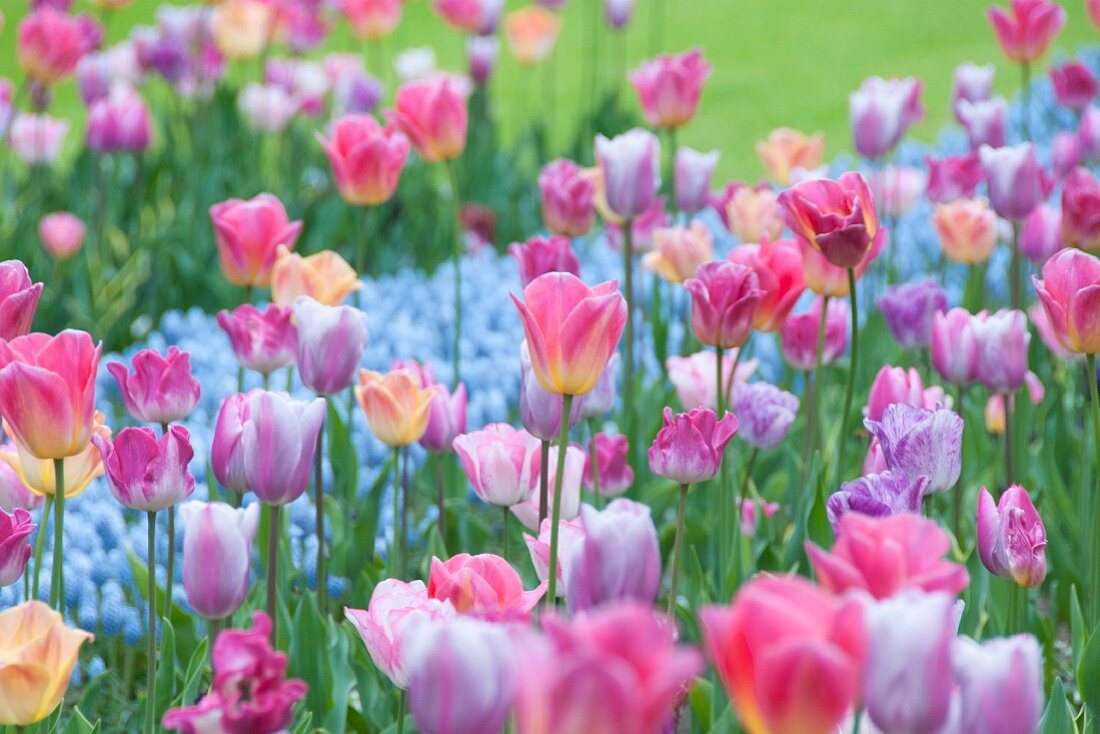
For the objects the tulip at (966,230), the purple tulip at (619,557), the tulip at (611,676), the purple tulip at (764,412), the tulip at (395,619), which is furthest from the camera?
the tulip at (966,230)

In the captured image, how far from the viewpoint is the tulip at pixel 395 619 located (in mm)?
1133

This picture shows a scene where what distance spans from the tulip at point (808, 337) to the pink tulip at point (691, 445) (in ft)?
2.29

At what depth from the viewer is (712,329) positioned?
1.71m

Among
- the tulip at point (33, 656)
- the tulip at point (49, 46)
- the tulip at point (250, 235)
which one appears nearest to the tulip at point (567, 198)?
the tulip at point (250, 235)

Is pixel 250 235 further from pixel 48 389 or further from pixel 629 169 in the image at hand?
Result: pixel 48 389

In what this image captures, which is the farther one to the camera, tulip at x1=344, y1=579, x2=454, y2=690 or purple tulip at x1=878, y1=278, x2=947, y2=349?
purple tulip at x1=878, y1=278, x2=947, y2=349

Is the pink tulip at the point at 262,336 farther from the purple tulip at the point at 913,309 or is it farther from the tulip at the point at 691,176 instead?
the tulip at the point at 691,176

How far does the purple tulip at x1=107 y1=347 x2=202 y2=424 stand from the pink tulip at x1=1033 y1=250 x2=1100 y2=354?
3.31 feet

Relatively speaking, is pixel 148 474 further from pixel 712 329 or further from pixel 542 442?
pixel 712 329

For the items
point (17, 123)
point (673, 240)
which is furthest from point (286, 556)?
point (17, 123)

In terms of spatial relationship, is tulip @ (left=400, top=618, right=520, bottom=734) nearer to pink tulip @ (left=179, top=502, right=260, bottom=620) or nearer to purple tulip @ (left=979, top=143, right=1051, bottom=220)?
pink tulip @ (left=179, top=502, right=260, bottom=620)

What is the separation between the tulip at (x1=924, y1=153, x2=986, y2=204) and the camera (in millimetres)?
2877

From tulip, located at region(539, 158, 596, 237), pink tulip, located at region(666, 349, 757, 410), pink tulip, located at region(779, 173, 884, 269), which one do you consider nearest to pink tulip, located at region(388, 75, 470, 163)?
tulip, located at region(539, 158, 596, 237)

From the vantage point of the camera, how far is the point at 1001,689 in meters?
0.82
